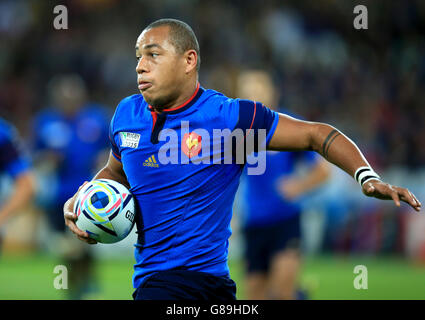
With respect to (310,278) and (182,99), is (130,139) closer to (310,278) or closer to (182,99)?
(182,99)

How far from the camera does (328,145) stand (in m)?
3.67

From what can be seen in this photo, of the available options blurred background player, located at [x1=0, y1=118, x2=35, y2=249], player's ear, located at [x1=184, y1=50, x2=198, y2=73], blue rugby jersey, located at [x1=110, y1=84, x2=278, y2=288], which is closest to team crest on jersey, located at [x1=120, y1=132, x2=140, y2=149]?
blue rugby jersey, located at [x1=110, y1=84, x2=278, y2=288]

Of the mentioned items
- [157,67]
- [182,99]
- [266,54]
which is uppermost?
[266,54]

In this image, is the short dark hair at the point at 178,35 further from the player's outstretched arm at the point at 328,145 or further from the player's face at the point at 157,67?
the player's outstretched arm at the point at 328,145

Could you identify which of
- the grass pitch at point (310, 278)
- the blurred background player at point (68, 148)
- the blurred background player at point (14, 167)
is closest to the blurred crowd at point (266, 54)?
the grass pitch at point (310, 278)

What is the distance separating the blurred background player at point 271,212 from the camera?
23.0 ft

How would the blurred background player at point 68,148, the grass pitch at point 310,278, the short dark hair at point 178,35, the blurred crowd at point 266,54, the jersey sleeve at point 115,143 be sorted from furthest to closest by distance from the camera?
the blurred crowd at point 266,54 → the blurred background player at point 68,148 → the grass pitch at point 310,278 → the jersey sleeve at point 115,143 → the short dark hair at point 178,35

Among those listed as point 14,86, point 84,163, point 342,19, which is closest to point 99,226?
point 84,163

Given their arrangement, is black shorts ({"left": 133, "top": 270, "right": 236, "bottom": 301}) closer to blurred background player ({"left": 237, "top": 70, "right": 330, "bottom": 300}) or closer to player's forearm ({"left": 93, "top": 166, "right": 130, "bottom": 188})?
player's forearm ({"left": 93, "top": 166, "right": 130, "bottom": 188})

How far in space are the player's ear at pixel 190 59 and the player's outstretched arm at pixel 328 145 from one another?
636 mm

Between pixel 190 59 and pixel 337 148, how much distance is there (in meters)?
1.07

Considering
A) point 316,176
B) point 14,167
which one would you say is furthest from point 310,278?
point 14,167

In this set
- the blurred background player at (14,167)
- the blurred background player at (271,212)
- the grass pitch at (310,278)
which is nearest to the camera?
the blurred background player at (14,167)

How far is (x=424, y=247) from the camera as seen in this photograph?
39.9 ft
